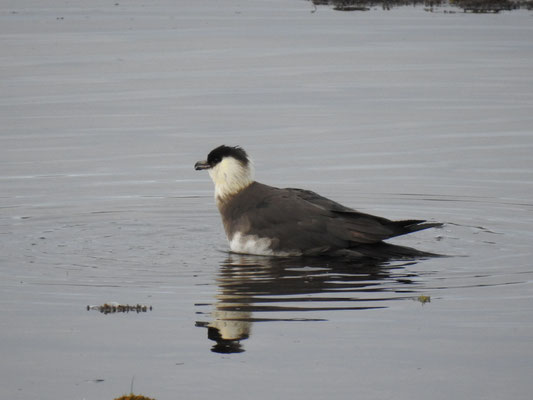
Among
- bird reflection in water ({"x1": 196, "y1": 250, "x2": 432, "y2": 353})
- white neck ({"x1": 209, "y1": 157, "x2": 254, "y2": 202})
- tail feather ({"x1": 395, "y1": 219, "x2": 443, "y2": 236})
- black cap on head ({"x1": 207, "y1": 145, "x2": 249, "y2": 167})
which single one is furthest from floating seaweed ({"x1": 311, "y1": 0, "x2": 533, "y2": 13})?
bird reflection in water ({"x1": 196, "y1": 250, "x2": 432, "y2": 353})

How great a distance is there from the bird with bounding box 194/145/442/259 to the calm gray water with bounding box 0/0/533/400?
10.3 inches

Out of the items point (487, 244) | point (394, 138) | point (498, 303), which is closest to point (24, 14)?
point (394, 138)

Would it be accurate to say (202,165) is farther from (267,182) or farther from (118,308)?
(118,308)

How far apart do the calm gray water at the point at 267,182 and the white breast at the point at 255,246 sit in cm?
14

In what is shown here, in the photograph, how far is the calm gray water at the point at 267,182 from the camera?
8.48 metres

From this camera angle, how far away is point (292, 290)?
10.9m

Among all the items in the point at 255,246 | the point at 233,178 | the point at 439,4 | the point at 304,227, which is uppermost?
the point at 439,4

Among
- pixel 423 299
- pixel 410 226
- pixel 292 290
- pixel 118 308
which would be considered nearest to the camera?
pixel 118 308

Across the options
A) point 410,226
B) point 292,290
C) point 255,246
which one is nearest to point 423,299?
point 292,290

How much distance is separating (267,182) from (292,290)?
18.2 ft

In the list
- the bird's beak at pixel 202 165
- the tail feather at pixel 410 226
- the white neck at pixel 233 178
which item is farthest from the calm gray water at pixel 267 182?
the bird's beak at pixel 202 165

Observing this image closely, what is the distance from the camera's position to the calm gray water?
8.48m

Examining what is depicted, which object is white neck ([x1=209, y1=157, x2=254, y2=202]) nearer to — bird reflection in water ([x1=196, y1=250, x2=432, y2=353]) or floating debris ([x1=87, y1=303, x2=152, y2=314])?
bird reflection in water ([x1=196, y1=250, x2=432, y2=353])

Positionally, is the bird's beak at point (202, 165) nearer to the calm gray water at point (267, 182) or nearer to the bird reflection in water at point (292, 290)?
the calm gray water at point (267, 182)
